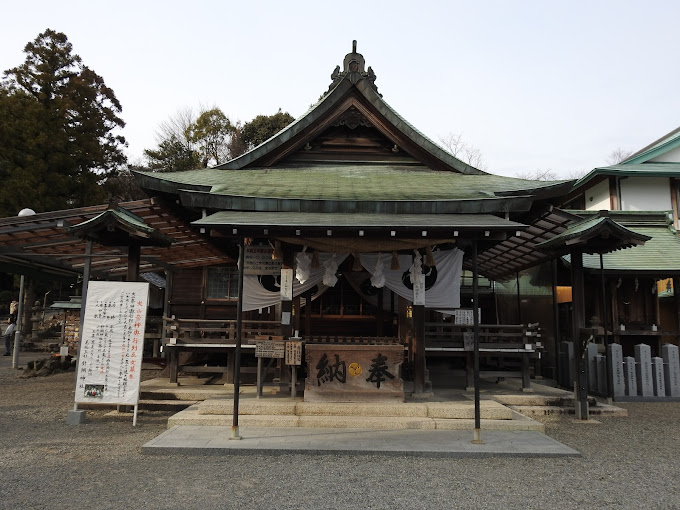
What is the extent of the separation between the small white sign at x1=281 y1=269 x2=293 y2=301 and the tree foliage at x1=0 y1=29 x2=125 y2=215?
16.1m

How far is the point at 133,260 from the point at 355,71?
6722 mm

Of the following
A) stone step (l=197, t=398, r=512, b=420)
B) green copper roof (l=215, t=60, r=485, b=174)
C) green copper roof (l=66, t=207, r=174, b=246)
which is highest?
green copper roof (l=215, t=60, r=485, b=174)

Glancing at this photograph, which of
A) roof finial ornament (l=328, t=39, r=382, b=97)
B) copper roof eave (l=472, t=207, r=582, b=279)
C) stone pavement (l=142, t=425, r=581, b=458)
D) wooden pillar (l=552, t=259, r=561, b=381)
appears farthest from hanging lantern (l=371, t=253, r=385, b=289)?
wooden pillar (l=552, t=259, r=561, b=381)

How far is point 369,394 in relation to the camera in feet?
28.6

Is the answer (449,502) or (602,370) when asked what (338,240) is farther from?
(602,370)

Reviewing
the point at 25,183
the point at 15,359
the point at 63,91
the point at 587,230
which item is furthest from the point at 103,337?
the point at 63,91

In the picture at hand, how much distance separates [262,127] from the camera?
3309 centimetres

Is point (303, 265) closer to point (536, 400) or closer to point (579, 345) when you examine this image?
point (536, 400)

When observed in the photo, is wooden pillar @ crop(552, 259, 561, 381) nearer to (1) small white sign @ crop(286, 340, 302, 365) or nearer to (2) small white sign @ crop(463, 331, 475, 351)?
(2) small white sign @ crop(463, 331, 475, 351)

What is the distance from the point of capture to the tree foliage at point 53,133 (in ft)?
66.6

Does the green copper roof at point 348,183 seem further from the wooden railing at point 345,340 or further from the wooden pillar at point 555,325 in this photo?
the wooden pillar at point 555,325

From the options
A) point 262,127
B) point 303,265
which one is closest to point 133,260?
point 303,265

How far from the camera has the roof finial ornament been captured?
11.1 m

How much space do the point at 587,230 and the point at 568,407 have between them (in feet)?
12.3
